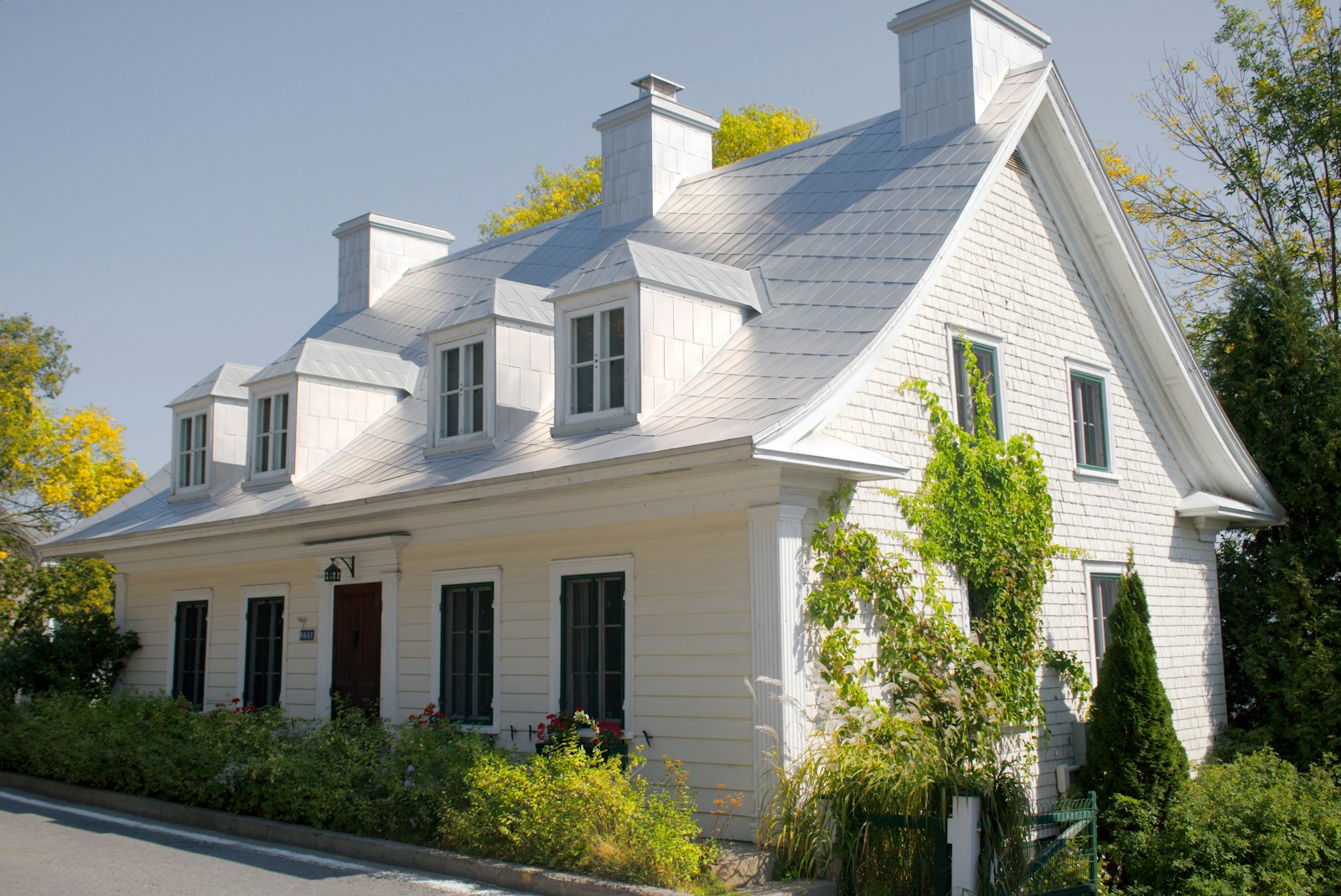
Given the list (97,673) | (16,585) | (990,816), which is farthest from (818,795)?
(16,585)

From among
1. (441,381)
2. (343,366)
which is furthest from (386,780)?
(343,366)

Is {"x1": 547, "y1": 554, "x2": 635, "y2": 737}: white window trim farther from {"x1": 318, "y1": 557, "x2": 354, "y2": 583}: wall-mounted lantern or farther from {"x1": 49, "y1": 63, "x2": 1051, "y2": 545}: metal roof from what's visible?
{"x1": 318, "y1": 557, "x2": 354, "y2": 583}: wall-mounted lantern

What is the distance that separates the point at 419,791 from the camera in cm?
1006

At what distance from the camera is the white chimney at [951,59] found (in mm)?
13508

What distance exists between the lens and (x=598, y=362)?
11969 millimetres

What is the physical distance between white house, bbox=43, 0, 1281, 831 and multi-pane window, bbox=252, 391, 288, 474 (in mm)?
68

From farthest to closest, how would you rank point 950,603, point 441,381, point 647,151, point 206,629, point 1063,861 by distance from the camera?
1. point 206,629
2. point 647,151
3. point 441,381
4. point 950,603
5. point 1063,861

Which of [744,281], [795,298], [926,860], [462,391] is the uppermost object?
[744,281]

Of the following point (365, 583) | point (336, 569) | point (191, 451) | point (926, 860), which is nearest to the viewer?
point (926, 860)

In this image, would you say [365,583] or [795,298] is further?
[365,583]

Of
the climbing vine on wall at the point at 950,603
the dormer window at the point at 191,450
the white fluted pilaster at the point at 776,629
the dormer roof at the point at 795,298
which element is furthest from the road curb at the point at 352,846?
the dormer window at the point at 191,450

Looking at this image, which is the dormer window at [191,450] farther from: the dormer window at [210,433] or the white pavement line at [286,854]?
the white pavement line at [286,854]

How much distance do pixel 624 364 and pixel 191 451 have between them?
9.24m

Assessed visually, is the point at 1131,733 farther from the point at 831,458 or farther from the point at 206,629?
the point at 206,629
